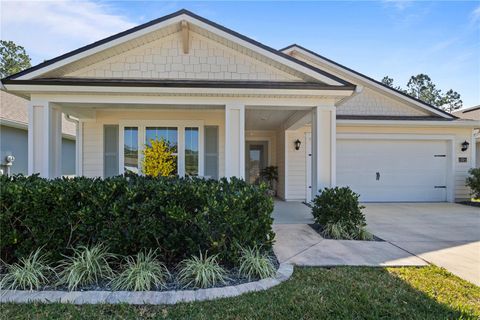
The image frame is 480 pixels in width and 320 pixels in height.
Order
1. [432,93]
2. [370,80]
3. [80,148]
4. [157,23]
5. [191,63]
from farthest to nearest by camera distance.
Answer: [432,93] → [370,80] → [80,148] → [191,63] → [157,23]

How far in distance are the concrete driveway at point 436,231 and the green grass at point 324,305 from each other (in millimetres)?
902

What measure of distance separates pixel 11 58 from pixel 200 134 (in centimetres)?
3929

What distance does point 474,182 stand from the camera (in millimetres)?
9891

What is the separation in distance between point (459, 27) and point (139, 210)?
1086cm

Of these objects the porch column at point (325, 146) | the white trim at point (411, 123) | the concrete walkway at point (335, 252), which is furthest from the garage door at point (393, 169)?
the concrete walkway at point (335, 252)

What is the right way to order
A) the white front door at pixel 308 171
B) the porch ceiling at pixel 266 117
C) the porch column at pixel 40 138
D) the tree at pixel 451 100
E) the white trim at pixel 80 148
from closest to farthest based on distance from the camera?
the porch column at pixel 40 138 → the porch ceiling at pixel 266 117 → the white trim at pixel 80 148 → the white front door at pixel 308 171 → the tree at pixel 451 100

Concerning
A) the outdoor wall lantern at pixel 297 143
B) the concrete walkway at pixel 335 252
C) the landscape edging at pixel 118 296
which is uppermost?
the outdoor wall lantern at pixel 297 143

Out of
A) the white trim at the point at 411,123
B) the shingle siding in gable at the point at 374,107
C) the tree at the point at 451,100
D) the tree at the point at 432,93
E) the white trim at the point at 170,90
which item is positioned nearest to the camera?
the white trim at the point at 170,90

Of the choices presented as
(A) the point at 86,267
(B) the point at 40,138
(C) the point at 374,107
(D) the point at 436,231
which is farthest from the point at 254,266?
(C) the point at 374,107

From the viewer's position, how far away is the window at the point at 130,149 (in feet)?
29.7

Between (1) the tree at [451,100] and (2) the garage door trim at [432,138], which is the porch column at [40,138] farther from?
(1) the tree at [451,100]

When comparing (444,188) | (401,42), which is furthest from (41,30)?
(444,188)

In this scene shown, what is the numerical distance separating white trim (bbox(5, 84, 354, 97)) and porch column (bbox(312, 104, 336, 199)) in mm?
468

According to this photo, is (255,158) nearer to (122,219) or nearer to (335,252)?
(335,252)
